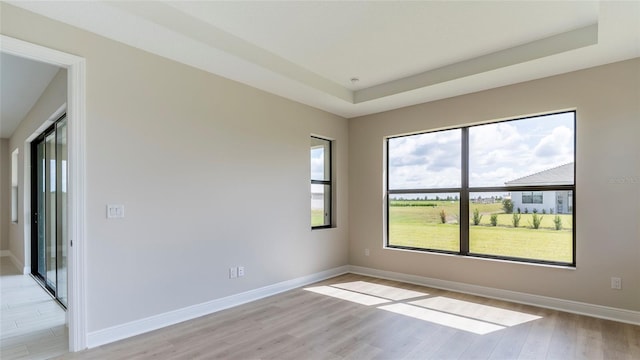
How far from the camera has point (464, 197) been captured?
4.48 m

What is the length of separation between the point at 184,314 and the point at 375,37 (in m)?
3.45

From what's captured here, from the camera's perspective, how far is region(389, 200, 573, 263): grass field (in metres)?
3.78

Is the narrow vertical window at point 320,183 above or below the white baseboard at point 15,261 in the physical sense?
above

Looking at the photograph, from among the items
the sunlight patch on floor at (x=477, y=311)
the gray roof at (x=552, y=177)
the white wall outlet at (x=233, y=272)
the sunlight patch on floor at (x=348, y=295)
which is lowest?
the sunlight patch on floor at (x=348, y=295)

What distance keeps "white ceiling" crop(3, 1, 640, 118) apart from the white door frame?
0.45m

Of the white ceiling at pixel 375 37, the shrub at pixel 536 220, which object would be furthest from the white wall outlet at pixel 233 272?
the shrub at pixel 536 220

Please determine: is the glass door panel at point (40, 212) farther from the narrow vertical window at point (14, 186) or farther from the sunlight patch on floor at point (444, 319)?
the sunlight patch on floor at point (444, 319)

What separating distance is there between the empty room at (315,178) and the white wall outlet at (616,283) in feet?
0.13

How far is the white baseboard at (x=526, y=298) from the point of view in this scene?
3281 millimetres

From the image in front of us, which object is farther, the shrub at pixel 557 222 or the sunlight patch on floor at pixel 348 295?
the sunlight patch on floor at pixel 348 295

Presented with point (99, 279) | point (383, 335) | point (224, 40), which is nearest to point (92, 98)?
point (224, 40)

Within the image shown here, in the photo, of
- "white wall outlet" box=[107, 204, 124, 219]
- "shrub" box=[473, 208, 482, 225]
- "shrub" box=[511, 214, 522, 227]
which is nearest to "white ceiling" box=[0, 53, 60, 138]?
"white wall outlet" box=[107, 204, 124, 219]

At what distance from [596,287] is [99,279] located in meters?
4.90

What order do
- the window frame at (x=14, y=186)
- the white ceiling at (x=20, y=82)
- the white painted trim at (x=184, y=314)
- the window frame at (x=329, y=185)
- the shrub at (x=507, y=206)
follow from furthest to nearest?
the window frame at (x=14, y=186)
the window frame at (x=329, y=185)
the shrub at (x=507, y=206)
the white ceiling at (x=20, y=82)
the white painted trim at (x=184, y=314)
